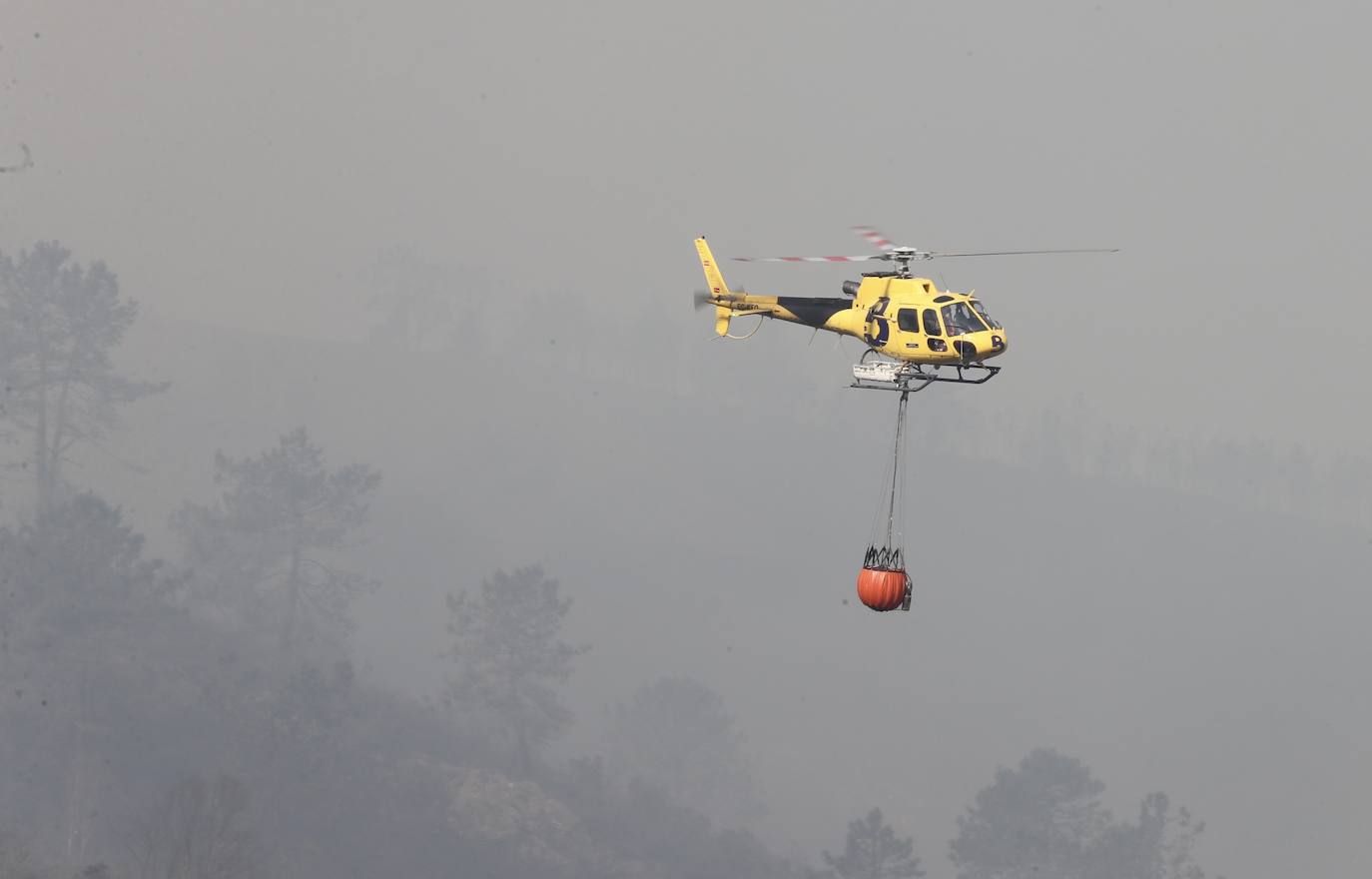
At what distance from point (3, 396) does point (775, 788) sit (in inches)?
3754

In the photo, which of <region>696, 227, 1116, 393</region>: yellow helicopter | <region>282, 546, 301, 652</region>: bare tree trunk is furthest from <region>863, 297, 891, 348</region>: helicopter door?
<region>282, 546, 301, 652</region>: bare tree trunk

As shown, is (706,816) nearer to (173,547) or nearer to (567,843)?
(567,843)

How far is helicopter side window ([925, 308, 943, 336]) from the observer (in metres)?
33.7

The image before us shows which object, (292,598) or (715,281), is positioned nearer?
(715,281)

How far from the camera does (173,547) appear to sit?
185250 mm

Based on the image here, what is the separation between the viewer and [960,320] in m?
33.6

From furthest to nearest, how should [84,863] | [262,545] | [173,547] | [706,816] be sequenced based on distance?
[173,547]
[706,816]
[262,545]
[84,863]

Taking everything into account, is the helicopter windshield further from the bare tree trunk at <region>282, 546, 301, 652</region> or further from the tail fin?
the bare tree trunk at <region>282, 546, 301, 652</region>

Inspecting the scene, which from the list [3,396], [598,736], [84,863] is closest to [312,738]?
[84,863]

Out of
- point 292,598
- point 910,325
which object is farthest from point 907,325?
point 292,598

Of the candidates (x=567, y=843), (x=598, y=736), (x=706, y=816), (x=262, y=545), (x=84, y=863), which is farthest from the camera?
(x=598, y=736)

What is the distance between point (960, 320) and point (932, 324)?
62 centimetres

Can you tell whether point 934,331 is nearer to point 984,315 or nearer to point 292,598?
point 984,315

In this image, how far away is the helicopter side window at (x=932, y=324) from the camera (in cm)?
3372
